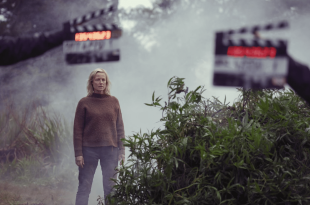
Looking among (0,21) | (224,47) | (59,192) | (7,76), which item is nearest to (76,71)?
(7,76)

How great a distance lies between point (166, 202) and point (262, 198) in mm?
315

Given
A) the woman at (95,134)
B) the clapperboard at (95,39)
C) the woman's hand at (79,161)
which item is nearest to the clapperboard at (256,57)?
the clapperboard at (95,39)

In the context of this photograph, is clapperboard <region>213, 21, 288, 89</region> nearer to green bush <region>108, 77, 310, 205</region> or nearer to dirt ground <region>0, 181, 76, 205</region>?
green bush <region>108, 77, 310, 205</region>

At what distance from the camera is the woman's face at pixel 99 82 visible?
7.95 feet

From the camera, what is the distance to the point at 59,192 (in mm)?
3836

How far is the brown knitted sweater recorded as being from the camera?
7.72 feet

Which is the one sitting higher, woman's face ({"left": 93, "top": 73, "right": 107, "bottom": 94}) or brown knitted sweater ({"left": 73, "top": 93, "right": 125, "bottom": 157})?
woman's face ({"left": 93, "top": 73, "right": 107, "bottom": 94})

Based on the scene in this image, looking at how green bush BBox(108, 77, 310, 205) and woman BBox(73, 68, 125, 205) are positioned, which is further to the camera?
woman BBox(73, 68, 125, 205)

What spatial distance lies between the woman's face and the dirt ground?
1894 millimetres

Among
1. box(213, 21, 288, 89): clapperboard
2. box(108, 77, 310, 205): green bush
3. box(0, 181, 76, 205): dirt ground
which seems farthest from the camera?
box(213, 21, 288, 89): clapperboard

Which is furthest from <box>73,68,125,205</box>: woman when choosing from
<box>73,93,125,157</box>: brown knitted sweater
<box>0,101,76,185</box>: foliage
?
<box>0,101,76,185</box>: foliage

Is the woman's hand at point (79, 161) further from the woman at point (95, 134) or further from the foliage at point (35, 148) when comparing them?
the foliage at point (35, 148)

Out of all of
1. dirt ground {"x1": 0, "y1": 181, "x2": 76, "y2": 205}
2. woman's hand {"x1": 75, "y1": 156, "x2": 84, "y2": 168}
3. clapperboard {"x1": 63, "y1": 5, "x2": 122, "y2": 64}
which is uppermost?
clapperboard {"x1": 63, "y1": 5, "x2": 122, "y2": 64}

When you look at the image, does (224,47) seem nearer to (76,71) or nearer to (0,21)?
(76,71)
